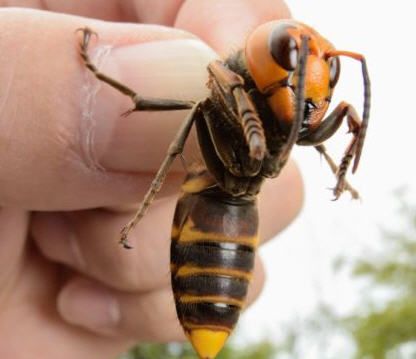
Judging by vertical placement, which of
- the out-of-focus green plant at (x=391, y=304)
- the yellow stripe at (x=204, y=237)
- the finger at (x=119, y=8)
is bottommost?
the out-of-focus green plant at (x=391, y=304)

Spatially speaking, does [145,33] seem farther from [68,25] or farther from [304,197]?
[304,197]

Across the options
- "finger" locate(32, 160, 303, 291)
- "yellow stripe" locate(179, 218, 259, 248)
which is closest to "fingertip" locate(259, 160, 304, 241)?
"finger" locate(32, 160, 303, 291)

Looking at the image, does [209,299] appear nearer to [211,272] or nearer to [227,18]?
[211,272]

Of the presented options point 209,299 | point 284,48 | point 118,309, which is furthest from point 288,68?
point 118,309

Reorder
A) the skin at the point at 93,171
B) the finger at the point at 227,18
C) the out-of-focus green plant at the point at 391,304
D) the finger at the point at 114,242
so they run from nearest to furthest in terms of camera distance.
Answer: the skin at the point at 93,171, the finger at the point at 227,18, the finger at the point at 114,242, the out-of-focus green plant at the point at 391,304

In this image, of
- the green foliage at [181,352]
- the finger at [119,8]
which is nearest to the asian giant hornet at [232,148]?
the finger at [119,8]

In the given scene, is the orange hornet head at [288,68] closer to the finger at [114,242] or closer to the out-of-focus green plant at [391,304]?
the finger at [114,242]

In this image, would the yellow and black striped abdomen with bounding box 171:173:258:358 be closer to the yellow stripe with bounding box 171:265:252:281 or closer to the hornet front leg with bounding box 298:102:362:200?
the yellow stripe with bounding box 171:265:252:281
